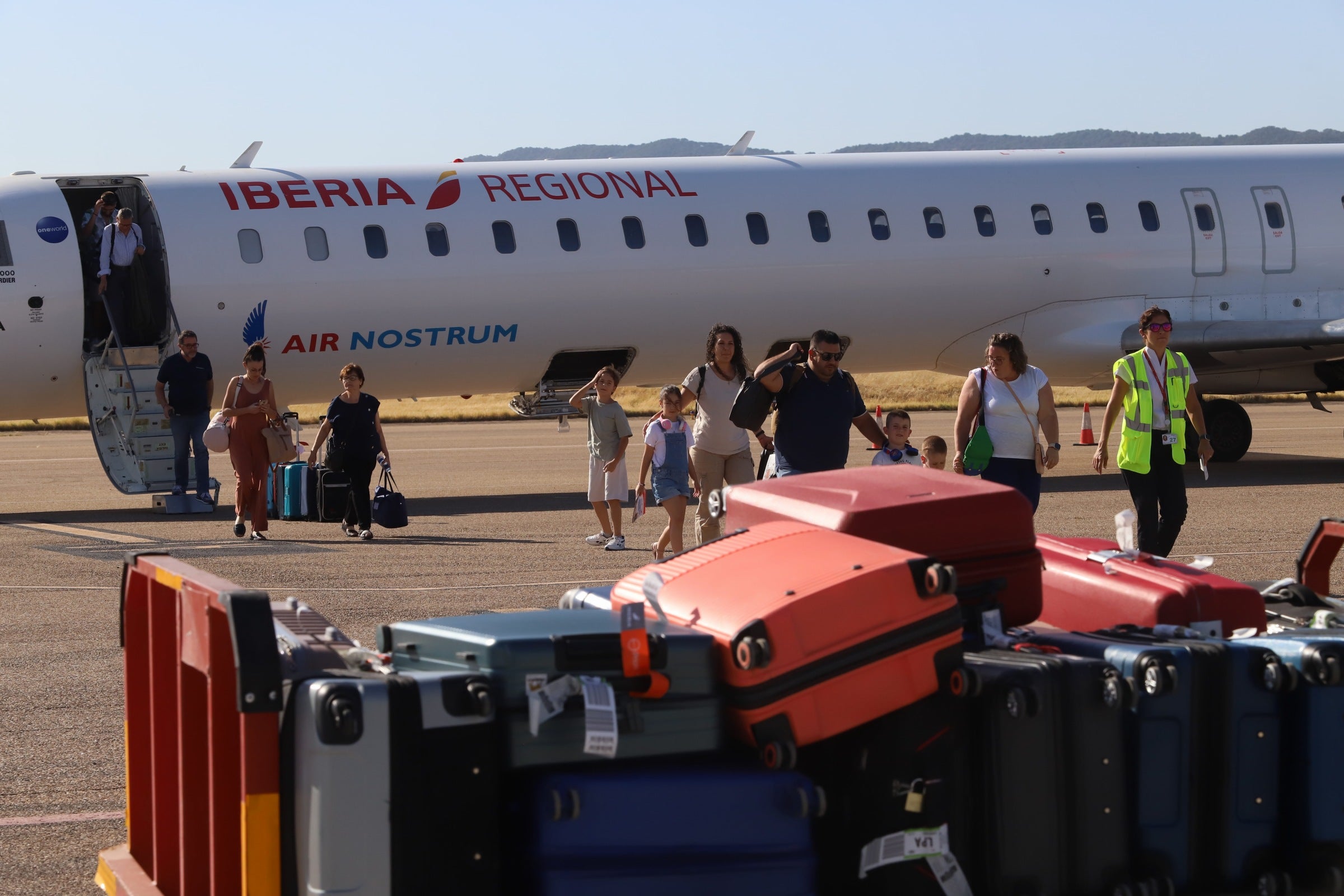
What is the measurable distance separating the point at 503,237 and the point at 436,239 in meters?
0.67

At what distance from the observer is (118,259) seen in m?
15.5

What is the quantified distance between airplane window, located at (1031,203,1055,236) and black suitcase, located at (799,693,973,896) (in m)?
14.7

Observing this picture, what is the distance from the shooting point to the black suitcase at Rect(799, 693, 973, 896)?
4352mm

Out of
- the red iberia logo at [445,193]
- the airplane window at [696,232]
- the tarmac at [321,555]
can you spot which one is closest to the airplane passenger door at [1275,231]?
the tarmac at [321,555]

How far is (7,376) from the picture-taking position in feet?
50.5

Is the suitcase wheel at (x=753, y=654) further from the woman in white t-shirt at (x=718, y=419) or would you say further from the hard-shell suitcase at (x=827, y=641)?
the woman in white t-shirt at (x=718, y=419)

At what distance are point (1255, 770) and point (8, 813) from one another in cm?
406

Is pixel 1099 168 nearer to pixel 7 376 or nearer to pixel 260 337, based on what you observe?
pixel 260 337

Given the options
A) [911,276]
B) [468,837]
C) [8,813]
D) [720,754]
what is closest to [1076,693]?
[720,754]

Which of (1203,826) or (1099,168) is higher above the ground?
(1099,168)

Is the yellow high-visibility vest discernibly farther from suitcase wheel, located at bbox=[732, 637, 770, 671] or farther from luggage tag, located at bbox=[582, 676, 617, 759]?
luggage tag, located at bbox=[582, 676, 617, 759]

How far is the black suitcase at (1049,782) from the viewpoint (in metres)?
4.47

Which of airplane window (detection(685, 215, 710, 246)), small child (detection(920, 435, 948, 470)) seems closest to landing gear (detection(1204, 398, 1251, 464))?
airplane window (detection(685, 215, 710, 246))

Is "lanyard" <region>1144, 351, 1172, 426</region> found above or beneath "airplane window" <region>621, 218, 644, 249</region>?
beneath
